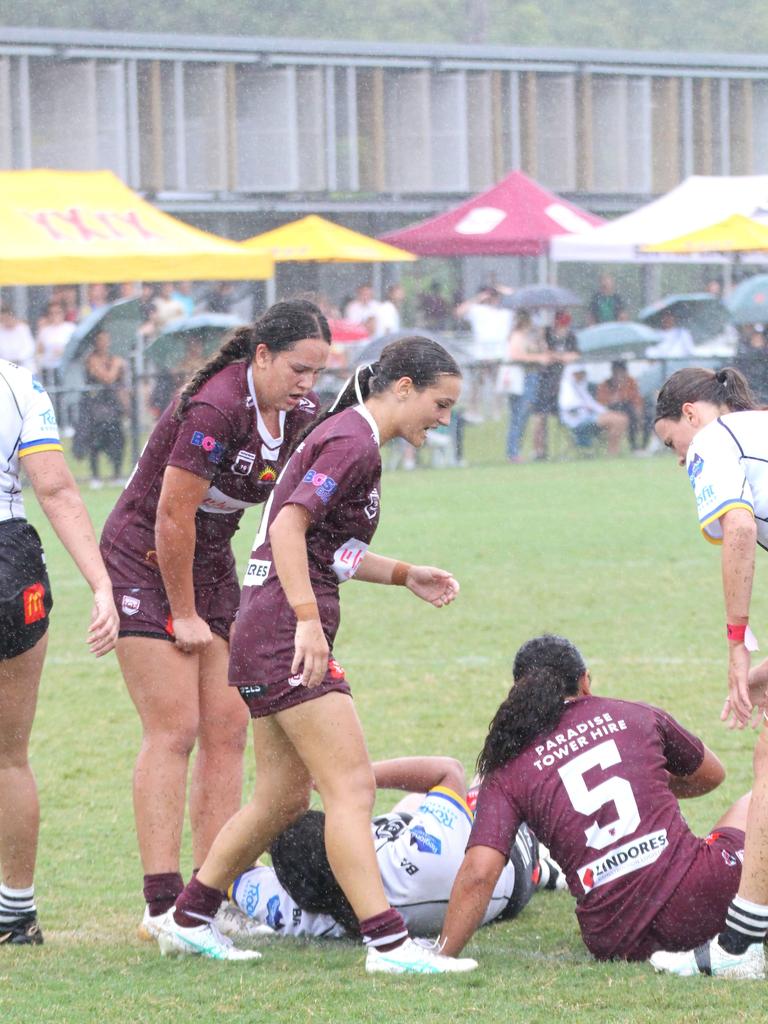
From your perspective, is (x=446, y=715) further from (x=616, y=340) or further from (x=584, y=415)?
(x=616, y=340)

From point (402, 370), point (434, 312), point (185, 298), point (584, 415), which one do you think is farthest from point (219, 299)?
point (402, 370)

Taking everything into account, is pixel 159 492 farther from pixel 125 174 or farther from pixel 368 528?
pixel 125 174

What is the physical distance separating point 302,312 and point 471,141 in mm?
27223

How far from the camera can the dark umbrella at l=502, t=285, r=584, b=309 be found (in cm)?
2205

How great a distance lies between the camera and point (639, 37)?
39.5m

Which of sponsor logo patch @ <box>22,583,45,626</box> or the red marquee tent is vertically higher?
the red marquee tent

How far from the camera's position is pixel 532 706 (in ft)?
13.5

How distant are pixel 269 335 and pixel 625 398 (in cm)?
1518

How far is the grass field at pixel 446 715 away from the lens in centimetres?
374

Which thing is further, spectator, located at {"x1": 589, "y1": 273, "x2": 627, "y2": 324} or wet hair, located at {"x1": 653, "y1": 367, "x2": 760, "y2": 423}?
spectator, located at {"x1": 589, "y1": 273, "x2": 627, "y2": 324}

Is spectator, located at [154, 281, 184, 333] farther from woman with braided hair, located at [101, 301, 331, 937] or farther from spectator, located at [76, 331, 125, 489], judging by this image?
woman with braided hair, located at [101, 301, 331, 937]

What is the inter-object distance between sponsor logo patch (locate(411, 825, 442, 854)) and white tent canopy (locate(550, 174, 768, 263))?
1558 cm

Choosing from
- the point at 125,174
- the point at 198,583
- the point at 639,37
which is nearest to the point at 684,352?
the point at 125,174

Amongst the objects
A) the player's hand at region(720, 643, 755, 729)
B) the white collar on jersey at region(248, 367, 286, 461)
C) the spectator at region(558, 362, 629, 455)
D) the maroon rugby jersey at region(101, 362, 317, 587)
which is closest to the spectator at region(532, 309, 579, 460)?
the spectator at region(558, 362, 629, 455)
